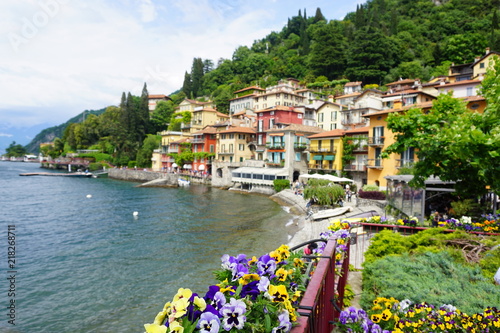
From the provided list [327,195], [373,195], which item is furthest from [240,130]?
[373,195]

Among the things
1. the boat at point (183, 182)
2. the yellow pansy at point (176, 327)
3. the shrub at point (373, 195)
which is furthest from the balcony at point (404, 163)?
the boat at point (183, 182)

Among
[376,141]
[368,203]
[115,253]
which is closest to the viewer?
[115,253]

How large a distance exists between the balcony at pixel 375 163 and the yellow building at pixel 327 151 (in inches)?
210

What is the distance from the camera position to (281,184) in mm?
42438

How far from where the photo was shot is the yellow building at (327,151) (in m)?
39.6

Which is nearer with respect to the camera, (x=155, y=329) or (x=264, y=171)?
(x=155, y=329)

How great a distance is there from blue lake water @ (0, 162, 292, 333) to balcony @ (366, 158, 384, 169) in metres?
11.6

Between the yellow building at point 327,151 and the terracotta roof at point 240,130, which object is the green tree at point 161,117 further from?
the yellow building at point 327,151

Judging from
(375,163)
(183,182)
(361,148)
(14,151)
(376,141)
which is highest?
(14,151)

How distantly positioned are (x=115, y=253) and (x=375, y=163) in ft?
91.0

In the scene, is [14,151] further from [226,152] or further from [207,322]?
[207,322]

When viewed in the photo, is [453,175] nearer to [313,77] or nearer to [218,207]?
[218,207]

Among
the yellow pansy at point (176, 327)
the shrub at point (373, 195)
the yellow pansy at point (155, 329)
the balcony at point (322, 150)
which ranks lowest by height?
the shrub at point (373, 195)

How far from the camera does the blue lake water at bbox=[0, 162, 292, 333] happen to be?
10.8 meters
